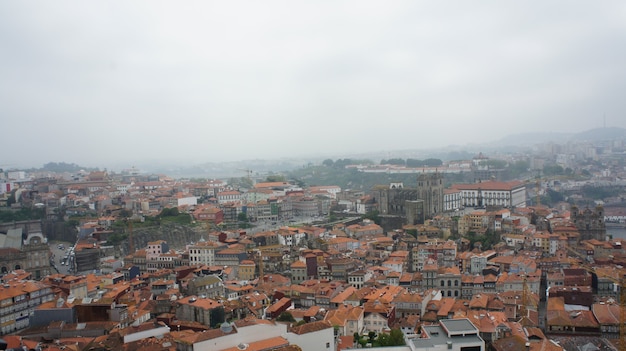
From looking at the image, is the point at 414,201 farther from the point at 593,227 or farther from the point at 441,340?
the point at 441,340

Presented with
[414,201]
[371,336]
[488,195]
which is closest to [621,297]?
[371,336]

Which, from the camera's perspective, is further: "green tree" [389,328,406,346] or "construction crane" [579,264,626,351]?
"construction crane" [579,264,626,351]

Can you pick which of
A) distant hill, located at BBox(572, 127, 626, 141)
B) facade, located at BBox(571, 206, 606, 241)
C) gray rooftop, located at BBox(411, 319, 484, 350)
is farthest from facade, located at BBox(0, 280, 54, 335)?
distant hill, located at BBox(572, 127, 626, 141)

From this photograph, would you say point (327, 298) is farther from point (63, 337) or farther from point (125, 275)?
point (125, 275)

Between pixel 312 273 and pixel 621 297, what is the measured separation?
727 centimetres

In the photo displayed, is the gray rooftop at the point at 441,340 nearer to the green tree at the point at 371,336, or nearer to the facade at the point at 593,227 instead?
the green tree at the point at 371,336

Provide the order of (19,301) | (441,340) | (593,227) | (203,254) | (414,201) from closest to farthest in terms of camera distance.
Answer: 1. (441,340)
2. (19,301)
3. (203,254)
4. (593,227)
5. (414,201)

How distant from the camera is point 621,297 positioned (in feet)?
33.6

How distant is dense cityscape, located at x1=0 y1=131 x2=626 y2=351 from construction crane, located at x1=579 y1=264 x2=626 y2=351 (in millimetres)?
90

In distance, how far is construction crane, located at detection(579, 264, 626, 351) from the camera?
30.3 feet

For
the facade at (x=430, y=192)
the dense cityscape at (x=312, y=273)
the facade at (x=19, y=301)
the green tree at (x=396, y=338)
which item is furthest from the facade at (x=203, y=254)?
the facade at (x=430, y=192)

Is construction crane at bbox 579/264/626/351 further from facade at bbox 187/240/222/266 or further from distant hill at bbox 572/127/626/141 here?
distant hill at bbox 572/127/626/141

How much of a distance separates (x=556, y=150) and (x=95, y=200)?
51.4m

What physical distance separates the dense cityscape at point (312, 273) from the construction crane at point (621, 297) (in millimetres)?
90
